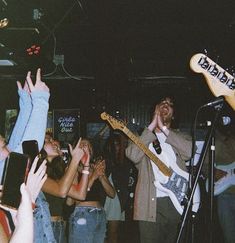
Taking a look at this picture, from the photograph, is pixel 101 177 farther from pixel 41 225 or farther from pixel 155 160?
pixel 41 225

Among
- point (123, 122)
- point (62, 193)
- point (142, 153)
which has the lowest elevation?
point (62, 193)

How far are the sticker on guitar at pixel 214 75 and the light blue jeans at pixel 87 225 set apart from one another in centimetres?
208

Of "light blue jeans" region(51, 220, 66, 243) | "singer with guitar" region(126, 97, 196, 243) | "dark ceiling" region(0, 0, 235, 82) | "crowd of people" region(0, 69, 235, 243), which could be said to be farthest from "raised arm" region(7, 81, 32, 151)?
"dark ceiling" region(0, 0, 235, 82)

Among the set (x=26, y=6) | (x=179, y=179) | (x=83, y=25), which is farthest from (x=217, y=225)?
(x=26, y=6)

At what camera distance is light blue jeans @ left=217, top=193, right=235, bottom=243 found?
4.71 metres

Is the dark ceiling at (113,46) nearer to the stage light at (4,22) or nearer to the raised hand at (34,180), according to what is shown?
the stage light at (4,22)

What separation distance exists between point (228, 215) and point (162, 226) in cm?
115

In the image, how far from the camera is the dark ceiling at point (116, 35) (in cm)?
604

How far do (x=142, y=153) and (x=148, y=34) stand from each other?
11.5 feet

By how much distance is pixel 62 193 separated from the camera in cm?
306

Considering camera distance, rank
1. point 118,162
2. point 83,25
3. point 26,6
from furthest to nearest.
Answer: point 83,25, point 118,162, point 26,6

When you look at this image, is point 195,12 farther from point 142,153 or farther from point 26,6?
point 142,153

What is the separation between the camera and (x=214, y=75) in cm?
317

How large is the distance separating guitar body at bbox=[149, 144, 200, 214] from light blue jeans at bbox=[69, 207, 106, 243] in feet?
2.74
